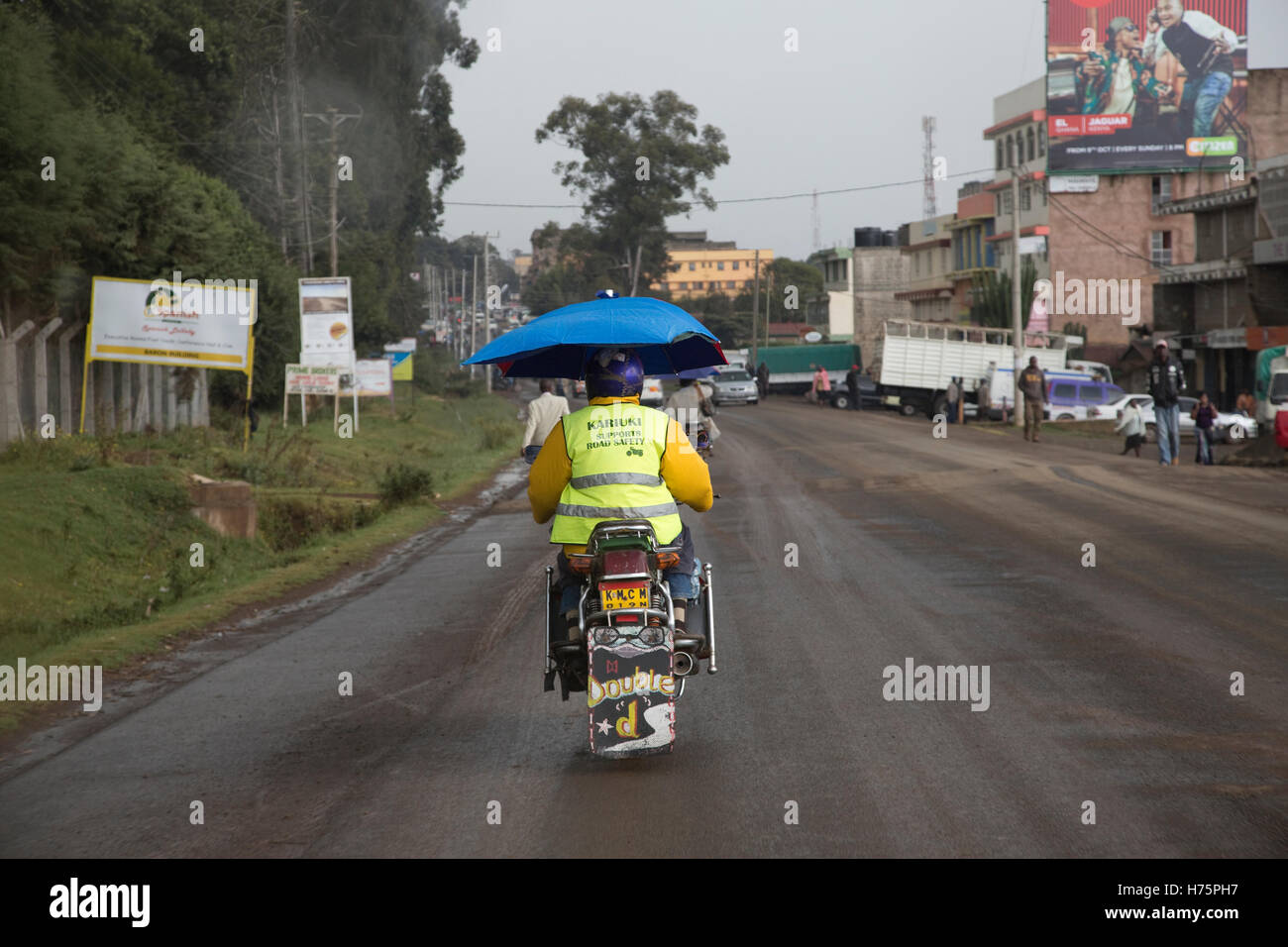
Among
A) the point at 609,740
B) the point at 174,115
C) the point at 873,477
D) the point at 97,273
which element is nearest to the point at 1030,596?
the point at 609,740

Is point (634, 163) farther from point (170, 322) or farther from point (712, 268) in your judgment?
point (712, 268)

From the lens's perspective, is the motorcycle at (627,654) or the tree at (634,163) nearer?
the motorcycle at (627,654)

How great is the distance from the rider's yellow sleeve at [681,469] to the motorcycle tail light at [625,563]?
47cm

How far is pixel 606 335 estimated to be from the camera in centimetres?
612

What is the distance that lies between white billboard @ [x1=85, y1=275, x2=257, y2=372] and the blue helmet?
57.4ft

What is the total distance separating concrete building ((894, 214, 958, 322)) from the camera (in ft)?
278

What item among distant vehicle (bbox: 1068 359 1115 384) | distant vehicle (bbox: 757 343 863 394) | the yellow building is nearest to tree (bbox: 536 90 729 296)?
distant vehicle (bbox: 757 343 863 394)

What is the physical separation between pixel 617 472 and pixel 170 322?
1849 centimetres

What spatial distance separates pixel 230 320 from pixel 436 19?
142 ft

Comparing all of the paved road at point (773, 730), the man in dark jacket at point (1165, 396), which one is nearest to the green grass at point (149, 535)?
the paved road at point (773, 730)

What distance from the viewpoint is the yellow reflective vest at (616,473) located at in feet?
20.3
